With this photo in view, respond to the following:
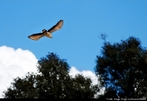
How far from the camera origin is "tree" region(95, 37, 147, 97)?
5394 centimetres

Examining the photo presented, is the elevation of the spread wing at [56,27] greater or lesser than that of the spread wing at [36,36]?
greater

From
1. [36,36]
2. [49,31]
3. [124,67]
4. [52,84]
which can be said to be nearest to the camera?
[49,31]

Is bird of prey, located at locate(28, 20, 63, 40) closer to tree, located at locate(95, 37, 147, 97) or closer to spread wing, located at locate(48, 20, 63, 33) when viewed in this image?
spread wing, located at locate(48, 20, 63, 33)

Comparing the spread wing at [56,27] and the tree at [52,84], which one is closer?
the spread wing at [56,27]

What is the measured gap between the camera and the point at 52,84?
59.9m

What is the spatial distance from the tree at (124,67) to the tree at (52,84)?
3263 millimetres

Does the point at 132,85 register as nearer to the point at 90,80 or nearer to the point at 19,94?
the point at 90,80

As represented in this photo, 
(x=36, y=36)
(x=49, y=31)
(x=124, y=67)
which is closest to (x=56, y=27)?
(x=49, y=31)

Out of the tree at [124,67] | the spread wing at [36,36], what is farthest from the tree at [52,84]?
the spread wing at [36,36]

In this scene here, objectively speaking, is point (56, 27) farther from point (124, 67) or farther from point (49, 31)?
point (124, 67)

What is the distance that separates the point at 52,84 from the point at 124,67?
11898mm

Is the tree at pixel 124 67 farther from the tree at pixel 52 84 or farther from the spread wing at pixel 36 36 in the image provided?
the spread wing at pixel 36 36

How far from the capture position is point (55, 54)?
210 feet

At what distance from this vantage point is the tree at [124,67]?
177 feet
